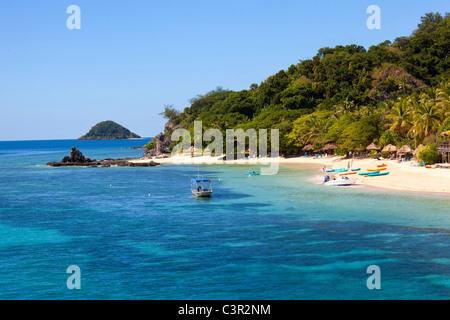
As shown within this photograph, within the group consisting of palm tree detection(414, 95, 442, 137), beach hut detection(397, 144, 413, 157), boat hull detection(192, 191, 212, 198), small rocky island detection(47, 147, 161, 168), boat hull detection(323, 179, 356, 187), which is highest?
palm tree detection(414, 95, 442, 137)

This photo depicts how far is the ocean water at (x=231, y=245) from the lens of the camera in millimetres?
20234

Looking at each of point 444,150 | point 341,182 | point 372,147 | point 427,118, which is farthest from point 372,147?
point 341,182

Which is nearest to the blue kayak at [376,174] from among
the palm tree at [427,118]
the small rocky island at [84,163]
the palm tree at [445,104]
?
the palm tree at [427,118]

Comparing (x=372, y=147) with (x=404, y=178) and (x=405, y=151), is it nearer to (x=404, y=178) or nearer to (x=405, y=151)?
(x=405, y=151)

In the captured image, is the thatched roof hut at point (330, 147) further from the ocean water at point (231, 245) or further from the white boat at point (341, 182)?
the ocean water at point (231, 245)

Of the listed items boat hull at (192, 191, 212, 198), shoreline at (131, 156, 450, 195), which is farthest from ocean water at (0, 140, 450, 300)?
shoreline at (131, 156, 450, 195)

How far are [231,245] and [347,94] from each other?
100856 millimetres

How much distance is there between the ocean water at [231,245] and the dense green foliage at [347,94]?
3592 cm

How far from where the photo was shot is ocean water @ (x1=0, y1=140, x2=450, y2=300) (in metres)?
20.2

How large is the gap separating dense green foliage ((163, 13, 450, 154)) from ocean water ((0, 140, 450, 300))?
35918 mm

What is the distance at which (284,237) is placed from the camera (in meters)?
28.8

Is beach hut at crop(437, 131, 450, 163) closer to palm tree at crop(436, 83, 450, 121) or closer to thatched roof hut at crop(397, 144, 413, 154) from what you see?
palm tree at crop(436, 83, 450, 121)

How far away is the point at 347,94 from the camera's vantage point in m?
120
